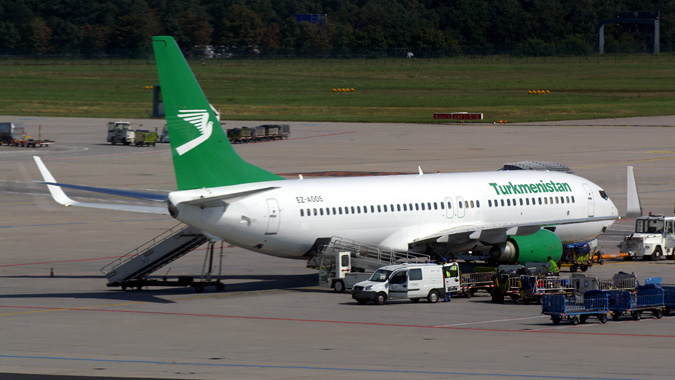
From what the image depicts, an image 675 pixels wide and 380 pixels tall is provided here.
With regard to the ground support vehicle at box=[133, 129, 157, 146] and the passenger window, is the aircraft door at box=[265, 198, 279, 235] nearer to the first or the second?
the passenger window

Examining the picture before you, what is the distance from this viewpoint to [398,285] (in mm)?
45438

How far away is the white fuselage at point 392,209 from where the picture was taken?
45.8 meters

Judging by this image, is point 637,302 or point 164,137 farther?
point 164,137

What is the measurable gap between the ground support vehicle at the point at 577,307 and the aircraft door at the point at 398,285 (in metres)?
6.46

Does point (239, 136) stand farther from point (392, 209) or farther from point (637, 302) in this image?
point (637, 302)

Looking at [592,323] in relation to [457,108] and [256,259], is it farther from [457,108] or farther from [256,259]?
[457,108]

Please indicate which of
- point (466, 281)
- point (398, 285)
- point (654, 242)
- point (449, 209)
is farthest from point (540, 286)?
point (654, 242)

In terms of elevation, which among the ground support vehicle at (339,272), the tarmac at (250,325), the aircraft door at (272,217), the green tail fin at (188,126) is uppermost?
the green tail fin at (188,126)

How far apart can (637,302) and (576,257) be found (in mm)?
13632

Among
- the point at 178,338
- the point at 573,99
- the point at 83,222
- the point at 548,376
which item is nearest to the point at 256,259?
the point at 83,222

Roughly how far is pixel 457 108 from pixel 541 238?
381 feet

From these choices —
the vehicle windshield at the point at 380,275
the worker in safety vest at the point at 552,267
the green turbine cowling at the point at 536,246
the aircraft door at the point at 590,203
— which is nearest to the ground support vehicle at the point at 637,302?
the worker in safety vest at the point at 552,267

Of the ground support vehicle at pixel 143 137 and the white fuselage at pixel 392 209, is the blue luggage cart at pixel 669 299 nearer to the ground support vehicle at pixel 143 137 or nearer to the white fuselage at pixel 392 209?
the white fuselage at pixel 392 209

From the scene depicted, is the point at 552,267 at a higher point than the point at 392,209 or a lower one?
lower
